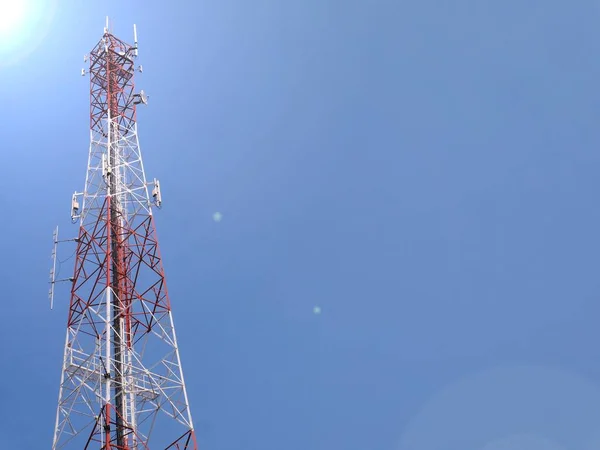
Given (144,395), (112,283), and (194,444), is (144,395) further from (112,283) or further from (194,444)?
(112,283)

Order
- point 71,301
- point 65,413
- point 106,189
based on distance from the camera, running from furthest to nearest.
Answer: point 106,189 → point 71,301 → point 65,413

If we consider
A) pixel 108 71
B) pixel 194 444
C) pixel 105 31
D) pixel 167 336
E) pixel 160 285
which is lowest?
pixel 194 444

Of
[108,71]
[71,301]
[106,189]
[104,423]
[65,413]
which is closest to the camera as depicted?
[104,423]

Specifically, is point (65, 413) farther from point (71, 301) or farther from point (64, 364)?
point (71, 301)

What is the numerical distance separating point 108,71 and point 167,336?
81.1 ft

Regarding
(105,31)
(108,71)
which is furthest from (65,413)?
(105,31)

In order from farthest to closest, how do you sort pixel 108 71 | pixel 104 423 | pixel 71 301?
pixel 108 71 < pixel 71 301 < pixel 104 423

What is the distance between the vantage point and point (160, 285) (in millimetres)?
50438

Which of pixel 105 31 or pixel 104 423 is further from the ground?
pixel 105 31

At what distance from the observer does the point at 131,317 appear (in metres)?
48.0

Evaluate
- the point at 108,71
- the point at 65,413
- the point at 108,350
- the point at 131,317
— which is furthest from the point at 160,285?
the point at 108,71

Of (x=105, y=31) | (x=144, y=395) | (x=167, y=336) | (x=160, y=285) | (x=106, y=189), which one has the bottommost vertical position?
(x=144, y=395)

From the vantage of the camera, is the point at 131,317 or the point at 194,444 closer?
the point at 194,444

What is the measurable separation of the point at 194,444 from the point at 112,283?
12.1 meters
